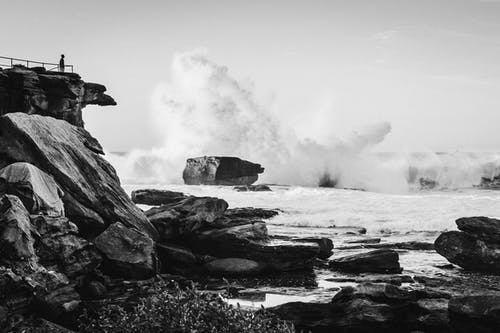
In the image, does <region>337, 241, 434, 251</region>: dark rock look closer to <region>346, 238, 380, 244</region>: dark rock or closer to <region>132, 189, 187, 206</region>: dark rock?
<region>346, 238, 380, 244</region>: dark rock

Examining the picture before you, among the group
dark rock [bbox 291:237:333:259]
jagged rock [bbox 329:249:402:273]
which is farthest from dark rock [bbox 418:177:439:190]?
jagged rock [bbox 329:249:402:273]

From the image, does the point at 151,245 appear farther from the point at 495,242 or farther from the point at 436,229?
the point at 436,229

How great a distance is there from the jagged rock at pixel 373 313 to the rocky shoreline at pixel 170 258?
1.2 inches

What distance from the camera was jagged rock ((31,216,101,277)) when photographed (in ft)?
54.0

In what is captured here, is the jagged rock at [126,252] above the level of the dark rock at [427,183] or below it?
below

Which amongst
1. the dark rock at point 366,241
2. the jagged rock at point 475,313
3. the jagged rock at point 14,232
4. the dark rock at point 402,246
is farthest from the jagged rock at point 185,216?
the jagged rock at point 475,313

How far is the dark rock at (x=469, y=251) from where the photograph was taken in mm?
21703

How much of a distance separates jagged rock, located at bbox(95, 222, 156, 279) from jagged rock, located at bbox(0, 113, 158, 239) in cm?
161

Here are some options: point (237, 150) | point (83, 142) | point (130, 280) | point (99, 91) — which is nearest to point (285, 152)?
point (237, 150)

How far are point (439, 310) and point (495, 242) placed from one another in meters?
8.81

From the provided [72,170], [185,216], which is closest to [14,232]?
[72,170]

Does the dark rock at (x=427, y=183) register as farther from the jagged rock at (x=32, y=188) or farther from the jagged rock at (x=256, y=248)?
the jagged rock at (x=32, y=188)

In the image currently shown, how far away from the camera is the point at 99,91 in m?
38.9

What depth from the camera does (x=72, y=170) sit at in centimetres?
2228
